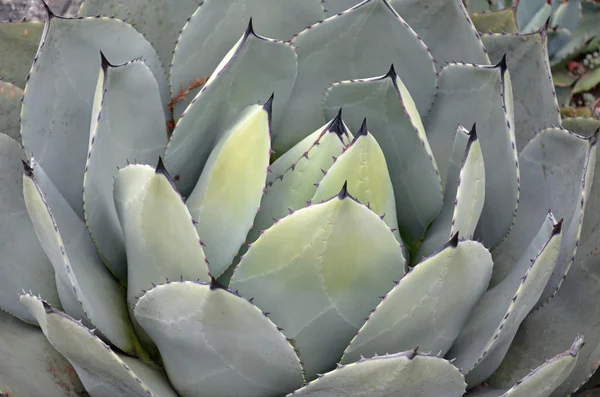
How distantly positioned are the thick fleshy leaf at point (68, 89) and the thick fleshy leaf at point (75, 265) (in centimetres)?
8

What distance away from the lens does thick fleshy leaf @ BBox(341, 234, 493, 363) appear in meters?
0.89

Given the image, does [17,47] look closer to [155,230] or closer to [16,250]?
[16,250]

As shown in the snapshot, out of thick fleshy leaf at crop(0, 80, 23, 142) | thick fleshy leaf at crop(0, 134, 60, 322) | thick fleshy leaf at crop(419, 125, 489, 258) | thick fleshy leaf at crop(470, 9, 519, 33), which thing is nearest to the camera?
thick fleshy leaf at crop(419, 125, 489, 258)

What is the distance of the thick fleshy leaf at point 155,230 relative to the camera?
2.96ft

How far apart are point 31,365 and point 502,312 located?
27.4 inches

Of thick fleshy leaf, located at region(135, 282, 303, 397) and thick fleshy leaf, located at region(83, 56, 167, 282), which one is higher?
thick fleshy leaf, located at region(83, 56, 167, 282)

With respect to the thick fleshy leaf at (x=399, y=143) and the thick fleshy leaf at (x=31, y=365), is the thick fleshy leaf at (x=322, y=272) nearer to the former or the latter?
the thick fleshy leaf at (x=399, y=143)

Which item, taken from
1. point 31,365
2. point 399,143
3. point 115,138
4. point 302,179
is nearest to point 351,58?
point 399,143

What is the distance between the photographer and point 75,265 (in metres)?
0.98

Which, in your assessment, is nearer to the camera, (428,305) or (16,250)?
(428,305)

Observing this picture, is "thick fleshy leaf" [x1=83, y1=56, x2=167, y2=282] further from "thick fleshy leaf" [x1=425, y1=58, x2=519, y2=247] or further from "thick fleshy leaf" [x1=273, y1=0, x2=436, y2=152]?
"thick fleshy leaf" [x1=425, y1=58, x2=519, y2=247]

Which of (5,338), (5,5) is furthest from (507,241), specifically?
(5,5)

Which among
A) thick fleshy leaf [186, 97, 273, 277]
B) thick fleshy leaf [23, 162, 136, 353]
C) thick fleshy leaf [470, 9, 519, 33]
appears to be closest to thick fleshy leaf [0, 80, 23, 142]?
thick fleshy leaf [23, 162, 136, 353]

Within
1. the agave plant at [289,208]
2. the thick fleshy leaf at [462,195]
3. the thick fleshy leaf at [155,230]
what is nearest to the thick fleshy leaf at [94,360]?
the agave plant at [289,208]
